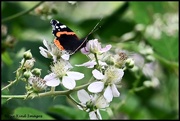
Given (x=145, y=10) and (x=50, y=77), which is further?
(x=145, y=10)

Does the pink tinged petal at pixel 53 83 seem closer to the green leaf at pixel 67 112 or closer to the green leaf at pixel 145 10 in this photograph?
the green leaf at pixel 67 112

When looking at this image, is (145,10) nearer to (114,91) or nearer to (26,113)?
(26,113)

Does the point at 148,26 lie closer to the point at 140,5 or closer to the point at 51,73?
the point at 140,5

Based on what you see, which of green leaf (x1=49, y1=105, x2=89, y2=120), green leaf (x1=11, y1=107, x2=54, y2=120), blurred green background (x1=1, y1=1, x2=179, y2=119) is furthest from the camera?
blurred green background (x1=1, y1=1, x2=179, y2=119)

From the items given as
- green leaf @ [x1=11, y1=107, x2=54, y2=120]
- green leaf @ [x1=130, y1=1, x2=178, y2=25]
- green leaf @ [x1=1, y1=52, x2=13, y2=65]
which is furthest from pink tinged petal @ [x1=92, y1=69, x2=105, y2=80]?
green leaf @ [x1=130, y1=1, x2=178, y2=25]

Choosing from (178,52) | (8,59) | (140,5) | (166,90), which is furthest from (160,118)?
(8,59)

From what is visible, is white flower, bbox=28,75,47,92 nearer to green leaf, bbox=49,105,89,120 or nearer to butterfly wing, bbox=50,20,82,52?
butterfly wing, bbox=50,20,82,52

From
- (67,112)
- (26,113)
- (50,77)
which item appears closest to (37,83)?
(50,77)
